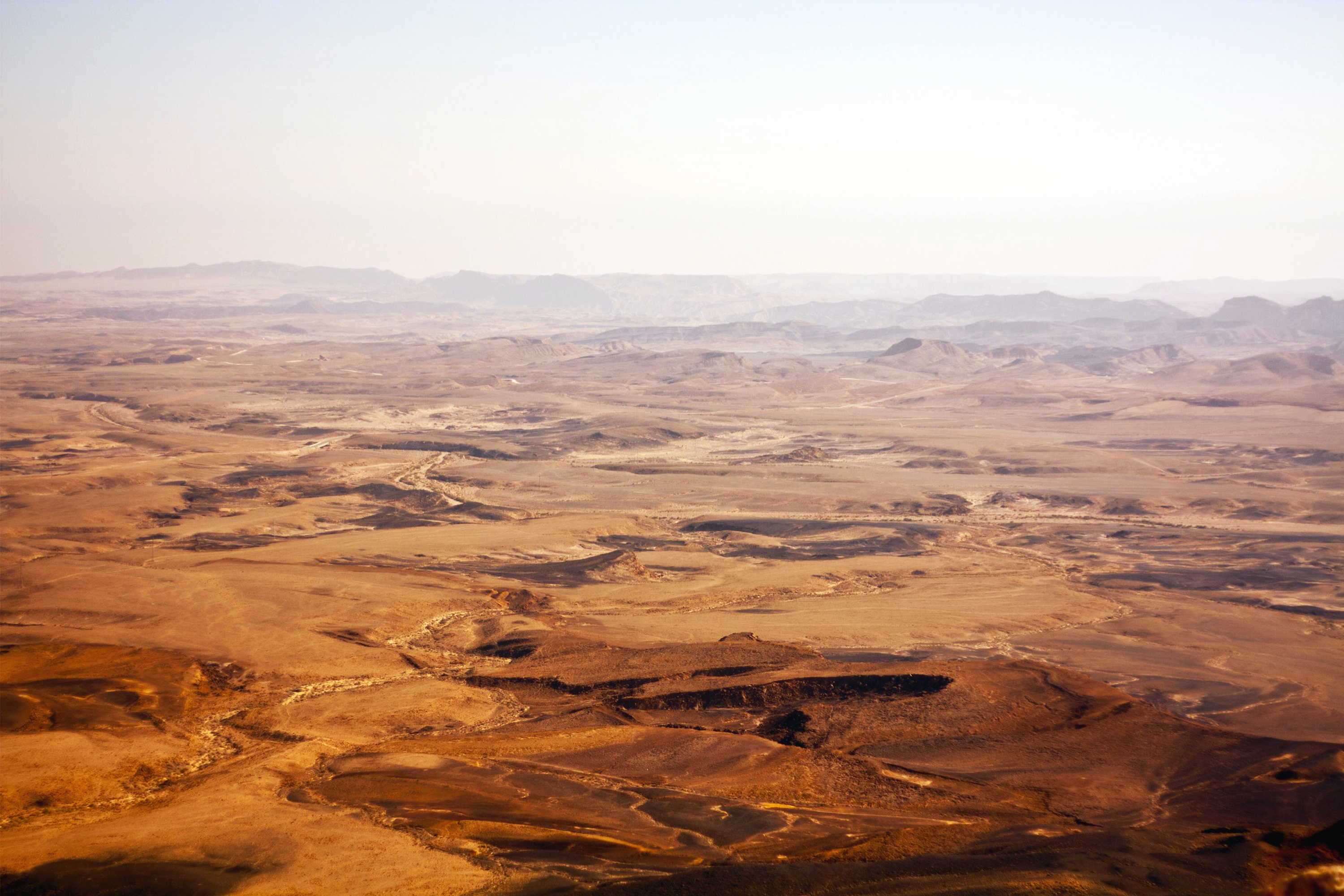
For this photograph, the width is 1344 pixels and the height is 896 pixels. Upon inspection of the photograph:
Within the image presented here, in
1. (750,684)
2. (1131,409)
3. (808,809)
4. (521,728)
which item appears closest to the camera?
(808,809)

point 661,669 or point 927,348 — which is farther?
point 927,348

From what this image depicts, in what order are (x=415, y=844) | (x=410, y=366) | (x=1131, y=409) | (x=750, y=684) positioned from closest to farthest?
(x=415, y=844) < (x=750, y=684) < (x=1131, y=409) < (x=410, y=366)

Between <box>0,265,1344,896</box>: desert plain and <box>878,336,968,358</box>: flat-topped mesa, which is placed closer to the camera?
<box>0,265,1344,896</box>: desert plain

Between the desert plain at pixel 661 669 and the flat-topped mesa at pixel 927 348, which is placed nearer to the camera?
the desert plain at pixel 661 669

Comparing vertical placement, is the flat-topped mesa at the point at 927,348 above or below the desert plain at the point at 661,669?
above

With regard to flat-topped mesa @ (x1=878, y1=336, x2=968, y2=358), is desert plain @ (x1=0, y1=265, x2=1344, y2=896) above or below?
below

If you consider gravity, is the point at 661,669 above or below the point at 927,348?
below

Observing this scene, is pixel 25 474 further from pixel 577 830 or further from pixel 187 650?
pixel 577 830

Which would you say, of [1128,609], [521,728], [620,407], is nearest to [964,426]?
[620,407]
